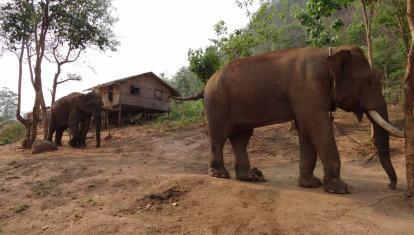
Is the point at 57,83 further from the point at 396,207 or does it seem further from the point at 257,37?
the point at 396,207

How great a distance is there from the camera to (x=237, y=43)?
18.3 meters

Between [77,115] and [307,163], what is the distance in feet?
41.5

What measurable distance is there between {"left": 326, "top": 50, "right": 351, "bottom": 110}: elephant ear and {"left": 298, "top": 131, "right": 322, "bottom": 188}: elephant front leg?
89 cm

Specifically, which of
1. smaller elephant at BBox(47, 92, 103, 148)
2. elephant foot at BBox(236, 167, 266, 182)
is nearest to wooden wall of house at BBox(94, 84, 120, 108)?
smaller elephant at BBox(47, 92, 103, 148)

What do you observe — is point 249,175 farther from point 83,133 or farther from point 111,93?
point 111,93

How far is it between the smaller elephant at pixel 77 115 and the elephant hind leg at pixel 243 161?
380 inches

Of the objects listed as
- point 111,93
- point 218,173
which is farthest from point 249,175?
point 111,93

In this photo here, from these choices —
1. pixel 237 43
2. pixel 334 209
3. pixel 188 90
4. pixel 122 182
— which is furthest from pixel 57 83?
pixel 188 90

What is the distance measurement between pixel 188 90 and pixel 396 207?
149ft

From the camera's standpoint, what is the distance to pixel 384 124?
6.41 m

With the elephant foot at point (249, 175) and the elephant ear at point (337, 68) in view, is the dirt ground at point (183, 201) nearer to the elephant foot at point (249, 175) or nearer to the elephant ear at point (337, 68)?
the elephant foot at point (249, 175)

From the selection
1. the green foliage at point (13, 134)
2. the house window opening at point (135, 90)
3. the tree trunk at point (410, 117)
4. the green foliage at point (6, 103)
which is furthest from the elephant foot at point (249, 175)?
the green foliage at point (6, 103)

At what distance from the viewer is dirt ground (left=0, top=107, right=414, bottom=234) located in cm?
553

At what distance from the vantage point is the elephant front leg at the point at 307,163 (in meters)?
7.20
